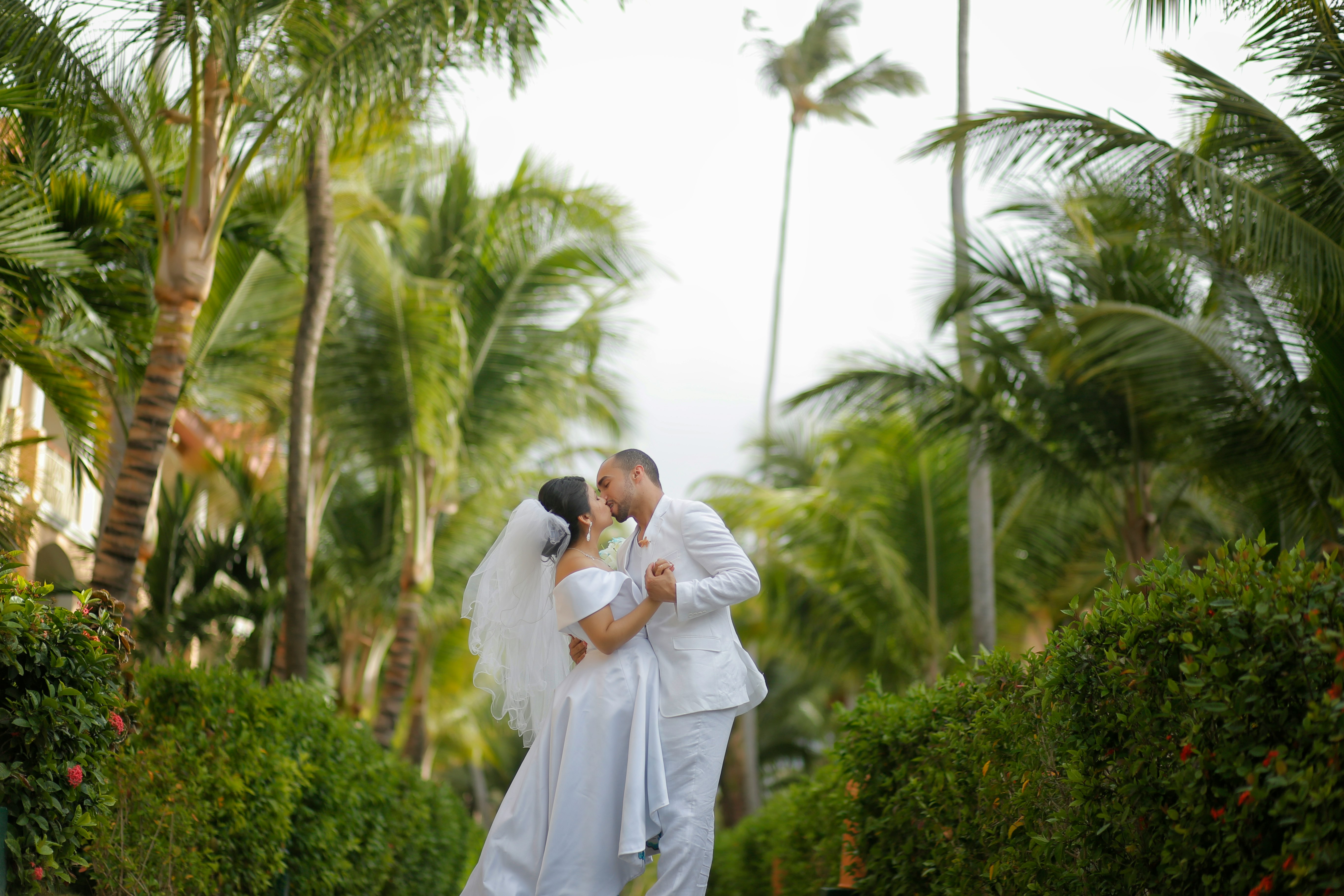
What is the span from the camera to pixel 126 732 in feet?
15.5

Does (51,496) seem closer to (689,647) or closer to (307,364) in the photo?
(307,364)

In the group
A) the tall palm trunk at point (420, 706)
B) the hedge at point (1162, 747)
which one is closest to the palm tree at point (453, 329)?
the tall palm trunk at point (420, 706)

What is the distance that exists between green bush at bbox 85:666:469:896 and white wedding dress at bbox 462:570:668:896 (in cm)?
178

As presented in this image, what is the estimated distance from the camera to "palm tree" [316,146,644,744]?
13359 millimetres

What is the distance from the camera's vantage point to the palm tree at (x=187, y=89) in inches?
281

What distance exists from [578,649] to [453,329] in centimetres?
874

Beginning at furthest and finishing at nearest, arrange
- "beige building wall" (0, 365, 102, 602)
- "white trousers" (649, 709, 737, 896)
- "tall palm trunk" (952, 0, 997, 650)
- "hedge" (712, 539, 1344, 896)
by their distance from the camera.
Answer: "beige building wall" (0, 365, 102, 602)
"tall palm trunk" (952, 0, 997, 650)
"white trousers" (649, 709, 737, 896)
"hedge" (712, 539, 1344, 896)

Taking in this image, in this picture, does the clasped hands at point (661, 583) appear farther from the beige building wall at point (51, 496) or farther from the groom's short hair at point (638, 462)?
the beige building wall at point (51, 496)

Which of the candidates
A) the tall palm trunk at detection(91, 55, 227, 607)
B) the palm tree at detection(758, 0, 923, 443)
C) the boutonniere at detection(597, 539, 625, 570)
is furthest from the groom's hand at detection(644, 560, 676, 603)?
the palm tree at detection(758, 0, 923, 443)

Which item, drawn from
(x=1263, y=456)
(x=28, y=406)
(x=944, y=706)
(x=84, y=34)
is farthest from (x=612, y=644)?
(x=28, y=406)

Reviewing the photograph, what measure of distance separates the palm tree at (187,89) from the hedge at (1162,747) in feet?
17.4

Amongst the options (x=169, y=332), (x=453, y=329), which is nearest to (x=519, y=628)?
(x=169, y=332)

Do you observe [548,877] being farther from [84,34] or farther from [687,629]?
[84,34]

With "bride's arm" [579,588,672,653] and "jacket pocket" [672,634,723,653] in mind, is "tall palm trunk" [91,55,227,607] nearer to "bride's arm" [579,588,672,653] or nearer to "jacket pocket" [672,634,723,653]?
"bride's arm" [579,588,672,653]
